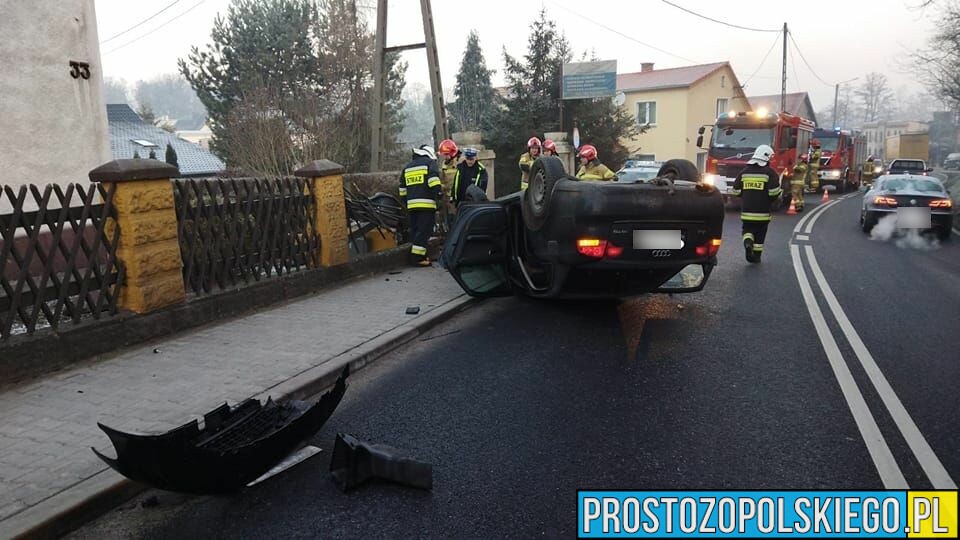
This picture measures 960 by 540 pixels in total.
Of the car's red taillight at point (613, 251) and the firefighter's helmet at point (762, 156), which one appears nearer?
the car's red taillight at point (613, 251)

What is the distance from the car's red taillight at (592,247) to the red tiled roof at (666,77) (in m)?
38.0

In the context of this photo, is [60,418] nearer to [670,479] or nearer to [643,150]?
[670,479]

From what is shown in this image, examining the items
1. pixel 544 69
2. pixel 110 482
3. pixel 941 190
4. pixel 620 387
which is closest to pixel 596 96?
pixel 544 69

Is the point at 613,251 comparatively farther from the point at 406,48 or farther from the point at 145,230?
the point at 406,48

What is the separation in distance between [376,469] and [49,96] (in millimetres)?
8497

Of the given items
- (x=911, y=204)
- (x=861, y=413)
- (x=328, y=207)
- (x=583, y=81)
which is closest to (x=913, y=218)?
(x=911, y=204)

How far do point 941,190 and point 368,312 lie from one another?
522 inches

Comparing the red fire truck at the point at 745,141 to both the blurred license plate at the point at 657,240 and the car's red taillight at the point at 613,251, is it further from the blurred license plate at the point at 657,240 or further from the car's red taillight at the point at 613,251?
the car's red taillight at the point at 613,251

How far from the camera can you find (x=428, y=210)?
Answer: 30.4ft

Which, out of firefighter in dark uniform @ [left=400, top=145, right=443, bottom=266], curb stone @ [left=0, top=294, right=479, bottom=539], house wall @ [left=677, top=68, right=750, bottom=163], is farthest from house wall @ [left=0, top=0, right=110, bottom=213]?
house wall @ [left=677, top=68, right=750, bottom=163]

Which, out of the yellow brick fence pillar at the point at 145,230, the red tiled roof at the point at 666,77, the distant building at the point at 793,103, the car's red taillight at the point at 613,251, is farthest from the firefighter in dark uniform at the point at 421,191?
the distant building at the point at 793,103

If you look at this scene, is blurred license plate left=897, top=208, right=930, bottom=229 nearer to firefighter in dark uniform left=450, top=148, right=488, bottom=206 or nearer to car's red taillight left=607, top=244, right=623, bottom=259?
firefighter in dark uniform left=450, top=148, right=488, bottom=206

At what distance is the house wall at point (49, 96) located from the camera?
27.5 ft

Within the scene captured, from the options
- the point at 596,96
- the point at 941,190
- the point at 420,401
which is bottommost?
the point at 420,401
